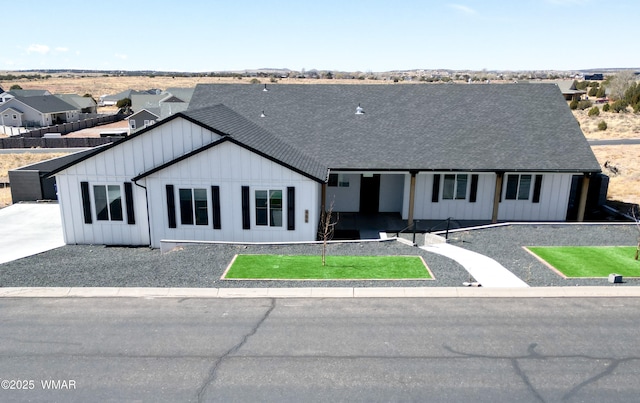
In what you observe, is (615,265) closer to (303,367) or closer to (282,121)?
(303,367)

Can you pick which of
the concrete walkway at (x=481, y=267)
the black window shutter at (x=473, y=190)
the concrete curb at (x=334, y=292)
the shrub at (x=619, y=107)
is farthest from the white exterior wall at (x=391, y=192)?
the shrub at (x=619, y=107)

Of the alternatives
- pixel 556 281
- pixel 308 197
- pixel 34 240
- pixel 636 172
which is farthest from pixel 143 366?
pixel 636 172

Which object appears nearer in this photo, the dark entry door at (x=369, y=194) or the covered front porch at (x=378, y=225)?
the covered front porch at (x=378, y=225)

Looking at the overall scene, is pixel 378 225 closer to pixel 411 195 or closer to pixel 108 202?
pixel 411 195

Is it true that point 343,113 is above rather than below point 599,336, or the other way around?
above

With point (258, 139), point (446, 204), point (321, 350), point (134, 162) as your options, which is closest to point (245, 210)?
point (258, 139)

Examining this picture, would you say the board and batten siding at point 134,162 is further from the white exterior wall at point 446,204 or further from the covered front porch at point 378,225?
the white exterior wall at point 446,204

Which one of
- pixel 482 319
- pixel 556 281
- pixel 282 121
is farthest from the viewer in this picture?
pixel 282 121
